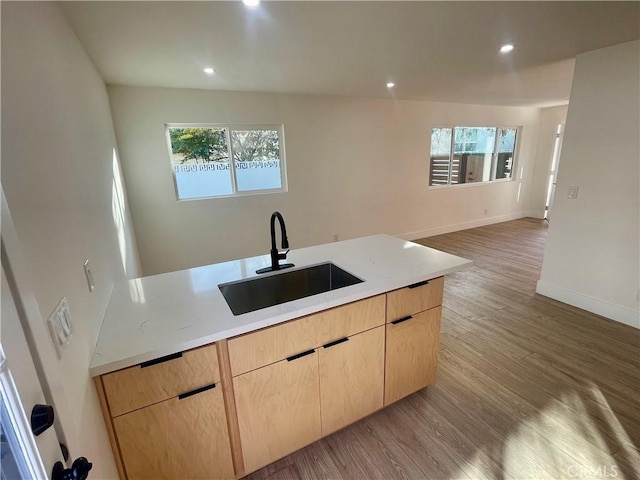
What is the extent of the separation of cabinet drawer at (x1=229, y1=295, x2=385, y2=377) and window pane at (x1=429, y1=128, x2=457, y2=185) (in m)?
4.61

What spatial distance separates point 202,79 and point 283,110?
1.15 metres

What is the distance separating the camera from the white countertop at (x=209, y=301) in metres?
1.11

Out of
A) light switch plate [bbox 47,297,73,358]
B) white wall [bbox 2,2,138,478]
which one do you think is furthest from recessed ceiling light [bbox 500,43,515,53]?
light switch plate [bbox 47,297,73,358]

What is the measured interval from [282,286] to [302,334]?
1.62ft

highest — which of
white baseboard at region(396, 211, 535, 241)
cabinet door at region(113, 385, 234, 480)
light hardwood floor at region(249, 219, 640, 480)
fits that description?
cabinet door at region(113, 385, 234, 480)

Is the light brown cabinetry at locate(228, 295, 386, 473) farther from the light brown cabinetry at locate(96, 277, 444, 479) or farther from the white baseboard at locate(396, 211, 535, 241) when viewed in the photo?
the white baseboard at locate(396, 211, 535, 241)

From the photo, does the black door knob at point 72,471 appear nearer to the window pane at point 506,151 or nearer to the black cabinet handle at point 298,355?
the black cabinet handle at point 298,355

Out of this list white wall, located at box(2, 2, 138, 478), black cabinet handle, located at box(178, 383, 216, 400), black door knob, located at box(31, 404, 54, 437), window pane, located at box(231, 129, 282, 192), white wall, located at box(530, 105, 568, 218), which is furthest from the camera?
white wall, located at box(530, 105, 568, 218)

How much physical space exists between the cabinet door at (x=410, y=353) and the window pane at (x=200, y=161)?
3004 mm

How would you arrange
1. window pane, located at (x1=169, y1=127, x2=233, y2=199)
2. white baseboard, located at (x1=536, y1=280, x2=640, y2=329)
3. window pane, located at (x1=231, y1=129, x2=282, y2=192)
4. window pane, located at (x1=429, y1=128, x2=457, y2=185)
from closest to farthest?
white baseboard, located at (x1=536, y1=280, x2=640, y2=329)
window pane, located at (x1=169, y1=127, x2=233, y2=199)
window pane, located at (x1=231, y1=129, x2=282, y2=192)
window pane, located at (x1=429, y1=128, x2=457, y2=185)

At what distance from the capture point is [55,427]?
651mm

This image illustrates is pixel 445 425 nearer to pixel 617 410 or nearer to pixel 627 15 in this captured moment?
pixel 617 410

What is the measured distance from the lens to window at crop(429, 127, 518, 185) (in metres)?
5.51

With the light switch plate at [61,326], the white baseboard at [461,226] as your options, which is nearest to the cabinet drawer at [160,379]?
the light switch plate at [61,326]
